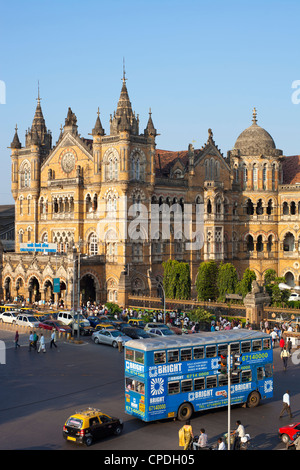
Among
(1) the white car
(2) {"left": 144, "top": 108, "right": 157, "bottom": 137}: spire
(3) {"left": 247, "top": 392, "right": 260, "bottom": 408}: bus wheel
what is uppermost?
(2) {"left": 144, "top": 108, "right": 157, "bottom": 137}: spire

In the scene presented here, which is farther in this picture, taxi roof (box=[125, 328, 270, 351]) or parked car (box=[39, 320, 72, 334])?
parked car (box=[39, 320, 72, 334])

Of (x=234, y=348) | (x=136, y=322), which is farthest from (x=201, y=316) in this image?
(x=234, y=348)

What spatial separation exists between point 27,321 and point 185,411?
93.8ft

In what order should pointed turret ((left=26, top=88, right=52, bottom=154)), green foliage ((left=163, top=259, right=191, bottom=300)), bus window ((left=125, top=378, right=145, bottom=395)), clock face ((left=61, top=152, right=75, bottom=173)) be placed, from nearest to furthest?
bus window ((left=125, top=378, right=145, bottom=395))
green foliage ((left=163, top=259, right=191, bottom=300))
clock face ((left=61, top=152, right=75, bottom=173))
pointed turret ((left=26, top=88, right=52, bottom=154))

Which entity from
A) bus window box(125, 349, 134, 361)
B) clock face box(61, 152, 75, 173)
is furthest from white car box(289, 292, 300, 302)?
bus window box(125, 349, 134, 361)

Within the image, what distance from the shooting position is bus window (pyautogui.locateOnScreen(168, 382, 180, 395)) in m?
26.8

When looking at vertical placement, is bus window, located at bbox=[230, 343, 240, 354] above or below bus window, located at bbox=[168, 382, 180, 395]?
above

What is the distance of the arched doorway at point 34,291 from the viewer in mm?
72125

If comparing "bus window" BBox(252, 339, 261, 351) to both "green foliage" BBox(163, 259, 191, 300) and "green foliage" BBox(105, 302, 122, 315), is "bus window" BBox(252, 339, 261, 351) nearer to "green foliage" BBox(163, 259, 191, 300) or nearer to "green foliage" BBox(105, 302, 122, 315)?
"green foliage" BBox(105, 302, 122, 315)

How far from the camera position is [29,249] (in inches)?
2891

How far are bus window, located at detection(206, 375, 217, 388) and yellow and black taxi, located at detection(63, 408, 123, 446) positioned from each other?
492cm

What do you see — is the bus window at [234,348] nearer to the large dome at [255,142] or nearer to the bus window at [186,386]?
the bus window at [186,386]

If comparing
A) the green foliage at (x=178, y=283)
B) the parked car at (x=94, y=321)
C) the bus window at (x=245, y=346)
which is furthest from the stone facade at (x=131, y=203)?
the bus window at (x=245, y=346)

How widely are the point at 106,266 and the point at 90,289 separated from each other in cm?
373
